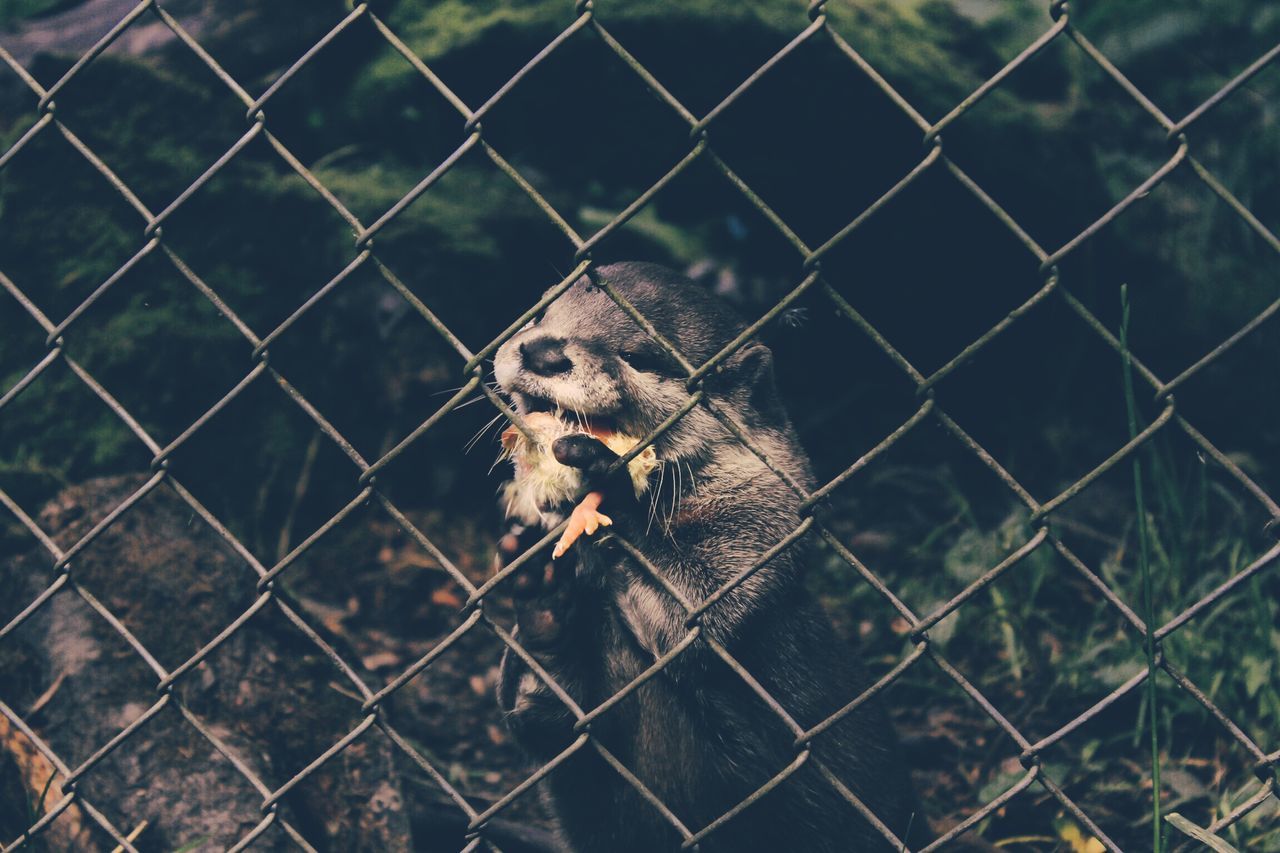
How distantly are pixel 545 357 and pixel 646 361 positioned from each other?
1.28 ft

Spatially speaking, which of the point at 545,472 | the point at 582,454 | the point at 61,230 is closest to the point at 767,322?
the point at 582,454

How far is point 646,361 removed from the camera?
301cm

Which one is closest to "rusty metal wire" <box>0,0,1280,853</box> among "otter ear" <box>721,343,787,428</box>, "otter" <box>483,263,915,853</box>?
"otter" <box>483,263,915,853</box>

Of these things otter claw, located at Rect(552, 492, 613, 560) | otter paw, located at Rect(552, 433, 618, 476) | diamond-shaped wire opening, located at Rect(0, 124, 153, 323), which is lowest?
otter claw, located at Rect(552, 492, 613, 560)

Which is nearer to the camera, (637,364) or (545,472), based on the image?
(545,472)

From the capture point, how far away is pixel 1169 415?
178cm

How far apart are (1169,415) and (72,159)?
3.59 meters

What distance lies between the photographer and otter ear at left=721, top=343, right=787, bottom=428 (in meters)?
3.18

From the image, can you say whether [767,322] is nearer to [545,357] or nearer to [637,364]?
[545,357]

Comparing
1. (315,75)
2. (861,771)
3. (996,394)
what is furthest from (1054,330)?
(315,75)

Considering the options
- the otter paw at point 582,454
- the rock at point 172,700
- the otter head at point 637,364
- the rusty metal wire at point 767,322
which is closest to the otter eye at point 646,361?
the otter head at point 637,364

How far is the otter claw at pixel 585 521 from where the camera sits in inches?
89.4

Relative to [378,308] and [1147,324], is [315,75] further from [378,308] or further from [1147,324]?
[1147,324]

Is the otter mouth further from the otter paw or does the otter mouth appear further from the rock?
the rock
